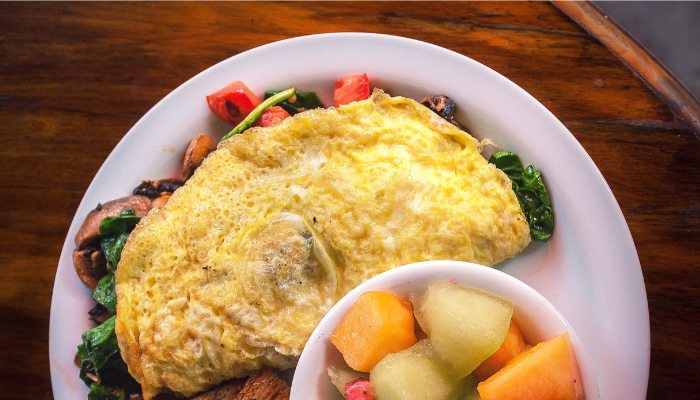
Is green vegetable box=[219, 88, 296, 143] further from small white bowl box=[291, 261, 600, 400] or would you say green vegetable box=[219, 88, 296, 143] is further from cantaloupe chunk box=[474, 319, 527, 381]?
cantaloupe chunk box=[474, 319, 527, 381]

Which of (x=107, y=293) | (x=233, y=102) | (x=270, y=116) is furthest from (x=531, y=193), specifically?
(x=107, y=293)

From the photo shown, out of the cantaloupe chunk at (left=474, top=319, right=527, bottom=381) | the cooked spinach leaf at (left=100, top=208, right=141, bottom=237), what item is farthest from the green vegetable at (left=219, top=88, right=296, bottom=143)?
the cantaloupe chunk at (left=474, top=319, right=527, bottom=381)

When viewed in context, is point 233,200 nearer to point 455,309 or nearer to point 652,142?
point 455,309

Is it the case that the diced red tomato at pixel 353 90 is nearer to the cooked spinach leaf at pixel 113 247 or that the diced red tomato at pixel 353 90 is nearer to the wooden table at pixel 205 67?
the wooden table at pixel 205 67

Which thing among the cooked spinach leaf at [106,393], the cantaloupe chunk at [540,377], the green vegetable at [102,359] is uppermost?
the cantaloupe chunk at [540,377]

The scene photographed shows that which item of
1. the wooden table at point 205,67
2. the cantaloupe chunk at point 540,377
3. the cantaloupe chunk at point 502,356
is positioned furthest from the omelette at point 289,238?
the wooden table at point 205,67
